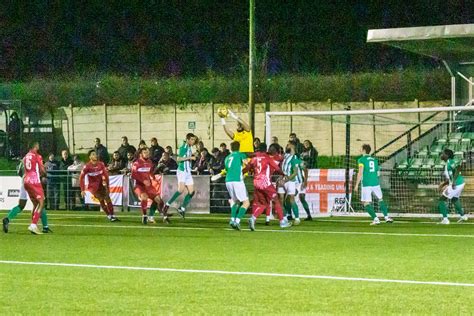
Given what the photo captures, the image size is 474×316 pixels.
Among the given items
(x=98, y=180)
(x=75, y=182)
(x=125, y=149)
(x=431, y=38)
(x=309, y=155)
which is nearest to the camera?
(x=98, y=180)

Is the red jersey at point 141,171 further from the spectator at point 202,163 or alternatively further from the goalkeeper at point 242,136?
the spectator at point 202,163

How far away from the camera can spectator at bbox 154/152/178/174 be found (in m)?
29.1

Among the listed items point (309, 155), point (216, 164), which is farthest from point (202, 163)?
point (309, 155)

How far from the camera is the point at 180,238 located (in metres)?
19.3

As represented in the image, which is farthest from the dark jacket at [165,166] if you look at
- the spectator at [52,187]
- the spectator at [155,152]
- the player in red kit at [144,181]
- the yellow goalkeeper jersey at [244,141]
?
the yellow goalkeeper jersey at [244,141]

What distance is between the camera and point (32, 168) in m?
20.3

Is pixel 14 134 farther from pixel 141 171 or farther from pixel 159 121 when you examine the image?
pixel 141 171

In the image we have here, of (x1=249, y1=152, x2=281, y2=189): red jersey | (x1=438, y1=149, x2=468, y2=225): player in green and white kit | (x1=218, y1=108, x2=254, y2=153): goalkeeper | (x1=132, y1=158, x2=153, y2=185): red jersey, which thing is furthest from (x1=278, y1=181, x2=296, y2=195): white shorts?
(x1=438, y1=149, x2=468, y2=225): player in green and white kit

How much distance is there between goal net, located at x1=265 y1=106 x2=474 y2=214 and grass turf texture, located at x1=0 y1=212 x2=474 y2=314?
15.6ft

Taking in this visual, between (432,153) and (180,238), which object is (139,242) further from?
(432,153)

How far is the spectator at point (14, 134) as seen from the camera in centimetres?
3694

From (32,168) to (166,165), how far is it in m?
9.50

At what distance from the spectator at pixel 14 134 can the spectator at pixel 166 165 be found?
8988 millimetres

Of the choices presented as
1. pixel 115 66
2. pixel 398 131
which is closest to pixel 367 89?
pixel 398 131
